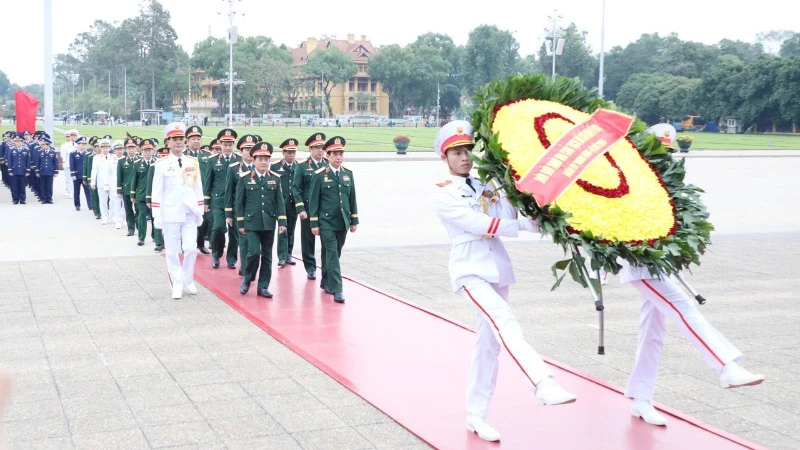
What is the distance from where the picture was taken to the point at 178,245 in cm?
1028

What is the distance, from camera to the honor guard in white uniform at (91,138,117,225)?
57.0 ft

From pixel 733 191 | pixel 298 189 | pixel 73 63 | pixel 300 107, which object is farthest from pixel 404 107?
pixel 298 189

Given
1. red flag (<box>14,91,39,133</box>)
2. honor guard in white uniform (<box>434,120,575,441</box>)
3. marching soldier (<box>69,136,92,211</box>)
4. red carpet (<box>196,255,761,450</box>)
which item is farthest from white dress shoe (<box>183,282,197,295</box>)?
red flag (<box>14,91,39,133</box>)

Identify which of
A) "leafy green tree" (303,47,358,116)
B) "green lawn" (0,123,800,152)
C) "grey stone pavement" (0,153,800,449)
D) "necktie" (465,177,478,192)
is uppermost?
"leafy green tree" (303,47,358,116)

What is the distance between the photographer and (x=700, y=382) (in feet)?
22.5

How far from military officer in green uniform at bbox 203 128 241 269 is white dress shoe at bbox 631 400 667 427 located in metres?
7.54

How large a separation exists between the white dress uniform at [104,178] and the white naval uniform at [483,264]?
13265mm

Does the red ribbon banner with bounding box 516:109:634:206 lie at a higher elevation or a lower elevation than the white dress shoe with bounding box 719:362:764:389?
higher

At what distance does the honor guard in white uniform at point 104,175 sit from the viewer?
57.0 feet

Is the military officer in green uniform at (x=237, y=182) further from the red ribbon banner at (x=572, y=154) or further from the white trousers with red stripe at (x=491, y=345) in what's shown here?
the red ribbon banner at (x=572, y=154)

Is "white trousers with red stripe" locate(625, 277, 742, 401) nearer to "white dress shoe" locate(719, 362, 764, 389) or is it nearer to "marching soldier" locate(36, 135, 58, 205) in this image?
"white dress shoe" locate(719, 362, 764, 389)

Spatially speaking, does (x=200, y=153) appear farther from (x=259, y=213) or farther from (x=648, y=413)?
(x=648, y=413)

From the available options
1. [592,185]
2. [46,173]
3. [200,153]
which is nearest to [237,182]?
[200,153]

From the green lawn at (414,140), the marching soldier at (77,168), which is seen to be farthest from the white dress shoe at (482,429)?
the green lawn at (414,140)
